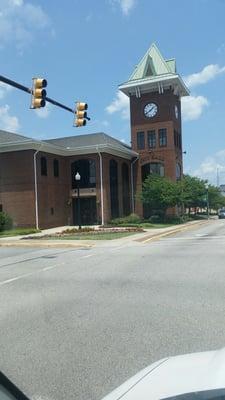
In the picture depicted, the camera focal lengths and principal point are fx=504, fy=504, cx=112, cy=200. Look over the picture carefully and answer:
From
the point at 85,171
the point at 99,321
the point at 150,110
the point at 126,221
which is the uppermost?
the point at 150,110

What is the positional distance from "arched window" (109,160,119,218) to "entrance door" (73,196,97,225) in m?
2.24

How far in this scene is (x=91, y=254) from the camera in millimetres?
19703

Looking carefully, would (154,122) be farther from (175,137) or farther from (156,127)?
(175,137)

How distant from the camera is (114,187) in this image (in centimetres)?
5178

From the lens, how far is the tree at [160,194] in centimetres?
4838

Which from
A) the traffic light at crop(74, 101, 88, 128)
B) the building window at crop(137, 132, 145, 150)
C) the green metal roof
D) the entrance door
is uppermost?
the green metal roof

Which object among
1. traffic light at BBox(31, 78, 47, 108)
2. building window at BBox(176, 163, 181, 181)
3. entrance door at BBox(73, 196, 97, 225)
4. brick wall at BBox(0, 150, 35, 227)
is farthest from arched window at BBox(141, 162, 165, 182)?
traffic light at BBox(31, 78, 47, 108)

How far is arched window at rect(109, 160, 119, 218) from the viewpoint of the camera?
50656mm

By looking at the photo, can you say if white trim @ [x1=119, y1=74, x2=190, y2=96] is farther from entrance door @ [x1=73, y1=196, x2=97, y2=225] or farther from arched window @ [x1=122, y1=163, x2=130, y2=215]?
entrance door @ [x1=73, y1=196, x2=97, y2=225]

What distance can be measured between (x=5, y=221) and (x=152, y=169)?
833 inches

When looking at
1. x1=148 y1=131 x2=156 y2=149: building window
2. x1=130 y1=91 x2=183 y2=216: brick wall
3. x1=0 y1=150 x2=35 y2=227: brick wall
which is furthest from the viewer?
x1=148 y1=131 x2=156 y2=149: building window

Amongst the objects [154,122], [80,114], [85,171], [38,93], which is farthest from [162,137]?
[38,93]

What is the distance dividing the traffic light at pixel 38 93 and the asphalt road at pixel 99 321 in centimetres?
515

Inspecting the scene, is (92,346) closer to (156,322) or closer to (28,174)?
(156,322)
